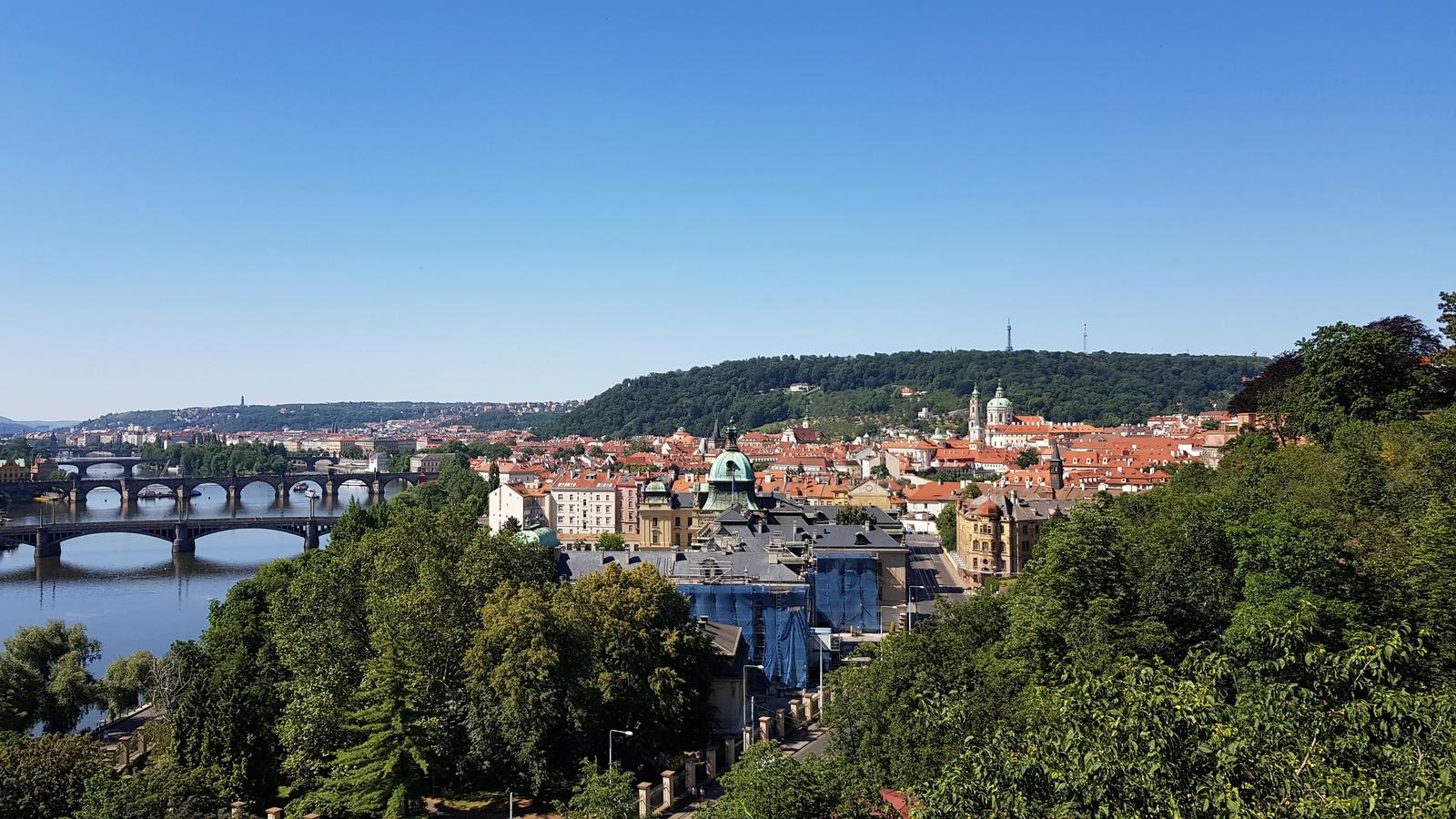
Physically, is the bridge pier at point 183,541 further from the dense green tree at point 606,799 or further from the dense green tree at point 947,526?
the dense green tree at point 606,799

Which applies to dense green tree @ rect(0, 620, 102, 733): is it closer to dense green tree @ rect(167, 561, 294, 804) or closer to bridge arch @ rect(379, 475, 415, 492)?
dense green tree @ rect(167, 561, 294, 804)

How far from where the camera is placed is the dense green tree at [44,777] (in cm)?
2253

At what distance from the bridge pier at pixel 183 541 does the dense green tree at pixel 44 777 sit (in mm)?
67886

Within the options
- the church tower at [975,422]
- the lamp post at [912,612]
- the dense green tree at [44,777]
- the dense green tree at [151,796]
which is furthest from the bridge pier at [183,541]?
the church tower at [975,422]

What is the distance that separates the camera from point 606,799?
22.7 metres

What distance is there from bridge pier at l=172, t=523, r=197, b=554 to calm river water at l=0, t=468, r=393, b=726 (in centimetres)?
105

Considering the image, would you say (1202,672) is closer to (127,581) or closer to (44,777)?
(44,777)

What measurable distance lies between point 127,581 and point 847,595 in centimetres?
5297

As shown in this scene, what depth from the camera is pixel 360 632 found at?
32.1 m

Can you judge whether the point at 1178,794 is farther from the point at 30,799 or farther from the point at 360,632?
the point at 360,632

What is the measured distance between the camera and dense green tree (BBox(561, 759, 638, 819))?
73.9 feet

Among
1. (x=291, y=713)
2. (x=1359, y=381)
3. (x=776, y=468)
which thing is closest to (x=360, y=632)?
(x=291, y=713)

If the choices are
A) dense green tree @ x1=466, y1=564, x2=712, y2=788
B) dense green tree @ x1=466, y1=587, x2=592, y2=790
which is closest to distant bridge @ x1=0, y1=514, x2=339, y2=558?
dense green tree @ x1=466, y1=564, x2=712, y2=788

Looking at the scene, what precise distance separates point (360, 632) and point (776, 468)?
291 feet
